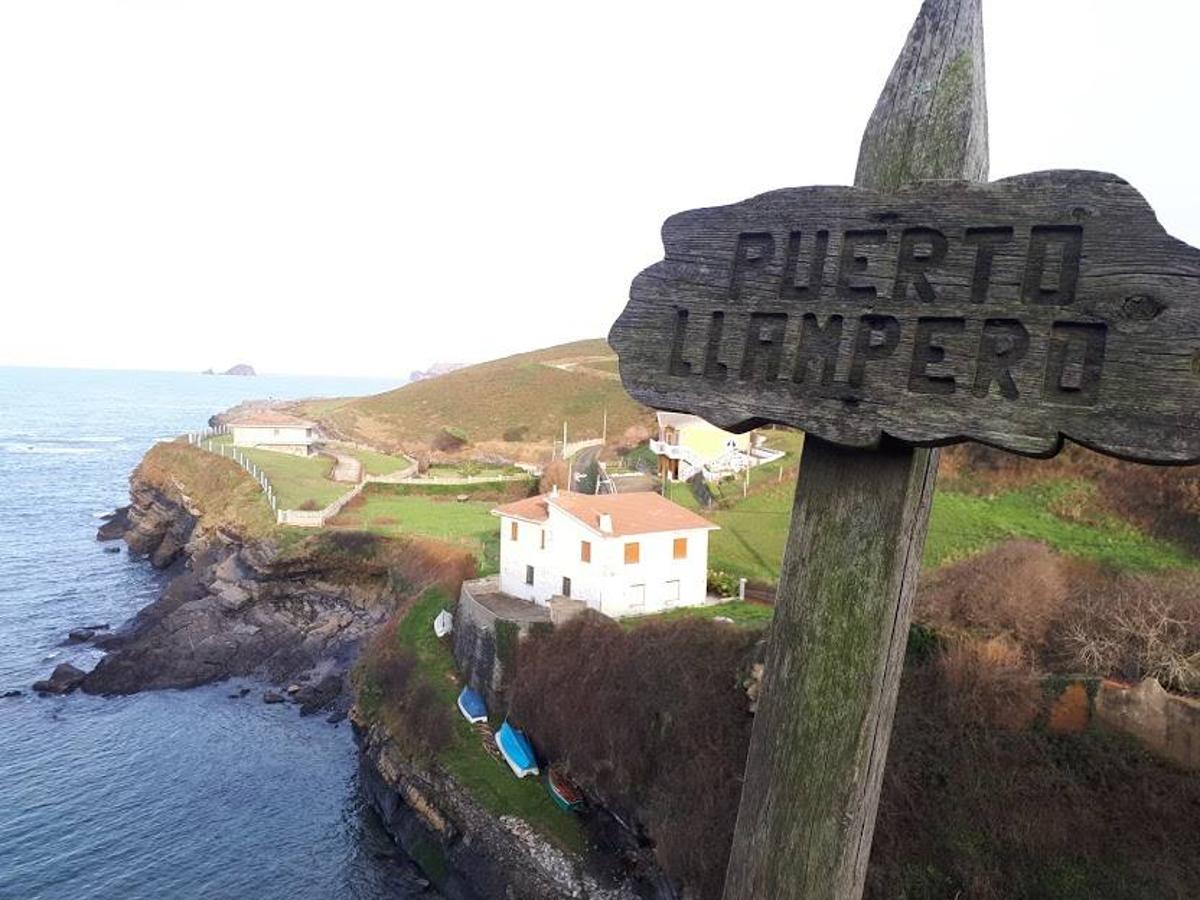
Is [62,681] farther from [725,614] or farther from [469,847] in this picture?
[725,614]

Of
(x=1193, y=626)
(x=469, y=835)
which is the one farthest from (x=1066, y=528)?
(x=469, y=835)

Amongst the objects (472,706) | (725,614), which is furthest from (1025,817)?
(472,706)

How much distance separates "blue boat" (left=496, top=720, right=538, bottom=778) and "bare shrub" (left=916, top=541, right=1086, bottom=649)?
13156 millimetres

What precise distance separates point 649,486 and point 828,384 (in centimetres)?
4483

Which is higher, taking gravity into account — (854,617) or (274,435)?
(854,617)

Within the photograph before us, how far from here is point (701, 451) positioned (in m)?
50.5

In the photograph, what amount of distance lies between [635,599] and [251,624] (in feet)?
80.3

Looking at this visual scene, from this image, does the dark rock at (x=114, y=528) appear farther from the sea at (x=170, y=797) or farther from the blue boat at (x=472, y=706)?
the blue boat at (x=472, y=706)

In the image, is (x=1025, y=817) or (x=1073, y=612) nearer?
(x=1025, y=817)

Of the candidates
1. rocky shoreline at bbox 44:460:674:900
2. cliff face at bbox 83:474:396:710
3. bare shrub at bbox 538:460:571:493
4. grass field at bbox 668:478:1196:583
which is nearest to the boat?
rocky shoreline at bbox 44:460:674:900

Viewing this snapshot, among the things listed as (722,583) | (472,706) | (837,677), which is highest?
(837,677)

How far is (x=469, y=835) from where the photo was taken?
2362 cm

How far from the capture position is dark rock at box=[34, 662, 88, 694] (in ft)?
116

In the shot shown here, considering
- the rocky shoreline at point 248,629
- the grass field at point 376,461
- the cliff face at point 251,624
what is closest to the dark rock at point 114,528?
the rocky shoreline at point 248,629
